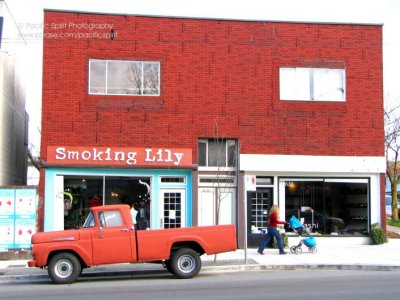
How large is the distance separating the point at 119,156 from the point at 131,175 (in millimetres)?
791

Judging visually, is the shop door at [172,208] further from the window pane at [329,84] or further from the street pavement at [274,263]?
the window pane at [329,84]

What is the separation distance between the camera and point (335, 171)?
20.4 m

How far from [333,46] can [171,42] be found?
19.5ft

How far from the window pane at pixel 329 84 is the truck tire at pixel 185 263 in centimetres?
960

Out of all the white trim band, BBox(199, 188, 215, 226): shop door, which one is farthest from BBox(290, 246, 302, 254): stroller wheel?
BBox(199, 188, 215, 226): shop door

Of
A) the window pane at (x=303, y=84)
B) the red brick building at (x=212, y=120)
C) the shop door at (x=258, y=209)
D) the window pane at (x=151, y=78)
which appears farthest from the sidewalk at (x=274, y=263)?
the window pane at (x=151, y=78)

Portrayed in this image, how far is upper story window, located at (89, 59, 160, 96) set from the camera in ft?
65.0

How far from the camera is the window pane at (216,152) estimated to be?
20.2 metres

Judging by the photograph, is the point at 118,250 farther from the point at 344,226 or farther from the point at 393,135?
the point at 393,135

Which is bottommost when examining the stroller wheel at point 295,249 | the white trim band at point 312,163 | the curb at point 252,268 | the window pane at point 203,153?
the curb at point 252,268

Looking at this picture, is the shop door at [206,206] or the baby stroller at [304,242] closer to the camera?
the baby stroller at [304,242]

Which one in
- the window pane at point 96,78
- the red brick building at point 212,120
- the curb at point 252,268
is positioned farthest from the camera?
the window pane at point 96,78

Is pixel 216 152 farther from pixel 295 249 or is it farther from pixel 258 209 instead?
pixel 295 249

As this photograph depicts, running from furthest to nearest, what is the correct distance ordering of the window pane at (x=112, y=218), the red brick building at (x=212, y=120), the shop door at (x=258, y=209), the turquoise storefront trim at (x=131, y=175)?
the shop door at (x=258, y=209)
the red brick building at (x=212, y=120)
the turquoise storefront trim at (x=131, y=175)
the window pane at (x=112, y=218)
